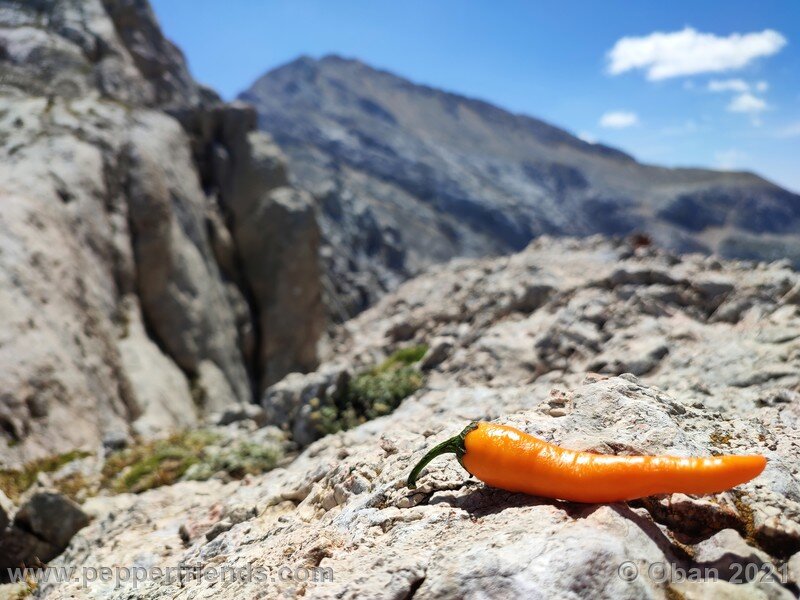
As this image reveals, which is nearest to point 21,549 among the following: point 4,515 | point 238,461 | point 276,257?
point 4,515

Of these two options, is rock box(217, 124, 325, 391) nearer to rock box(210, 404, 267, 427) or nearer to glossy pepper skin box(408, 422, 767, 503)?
rock box(210, 404, 267, 427)

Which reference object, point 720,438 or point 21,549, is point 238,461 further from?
point 720,438

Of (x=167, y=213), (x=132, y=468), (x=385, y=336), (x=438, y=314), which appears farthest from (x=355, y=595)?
(x=167, y=213)

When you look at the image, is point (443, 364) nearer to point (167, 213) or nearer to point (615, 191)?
point (167, 213)

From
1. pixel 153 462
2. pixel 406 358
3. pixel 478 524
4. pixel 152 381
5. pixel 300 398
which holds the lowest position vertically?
pixel 152 381

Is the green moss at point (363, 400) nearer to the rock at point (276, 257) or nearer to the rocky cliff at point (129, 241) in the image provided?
the rocky cliff at point (129, 241)

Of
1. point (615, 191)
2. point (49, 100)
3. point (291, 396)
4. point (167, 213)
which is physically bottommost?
point (291, 396)

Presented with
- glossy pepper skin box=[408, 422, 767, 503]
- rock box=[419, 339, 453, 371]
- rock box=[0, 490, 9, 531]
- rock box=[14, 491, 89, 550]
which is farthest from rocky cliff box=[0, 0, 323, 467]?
glossy pepper skin box=[408, 422, 767, 503]
